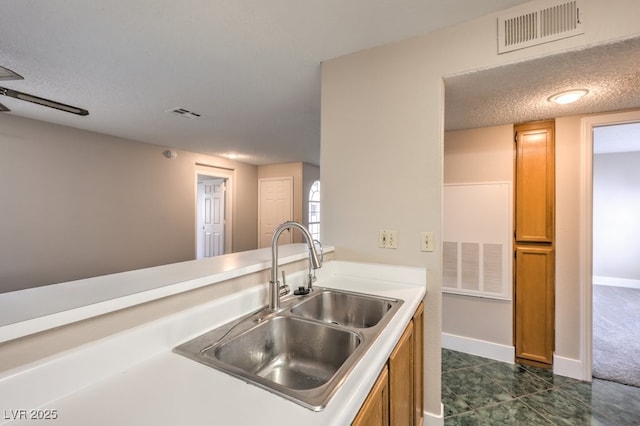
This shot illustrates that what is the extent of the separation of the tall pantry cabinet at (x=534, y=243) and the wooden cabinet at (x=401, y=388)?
149 cm

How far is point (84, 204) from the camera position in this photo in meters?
3.50

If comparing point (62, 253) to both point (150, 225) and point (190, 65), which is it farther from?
point (190, 65)

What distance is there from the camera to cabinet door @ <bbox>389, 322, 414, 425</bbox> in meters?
1.03

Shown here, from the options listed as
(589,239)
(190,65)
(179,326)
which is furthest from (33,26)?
(589,239)

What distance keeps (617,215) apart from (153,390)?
6879mm

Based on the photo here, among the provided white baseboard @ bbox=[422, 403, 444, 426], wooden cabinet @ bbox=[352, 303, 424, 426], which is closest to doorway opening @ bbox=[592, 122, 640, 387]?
white baseboard @ bbox=[422, 403, 444, 426]

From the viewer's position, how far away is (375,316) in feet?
4.80

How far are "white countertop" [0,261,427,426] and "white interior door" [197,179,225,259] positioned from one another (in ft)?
16.1

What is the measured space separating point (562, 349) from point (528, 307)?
38 centimetres

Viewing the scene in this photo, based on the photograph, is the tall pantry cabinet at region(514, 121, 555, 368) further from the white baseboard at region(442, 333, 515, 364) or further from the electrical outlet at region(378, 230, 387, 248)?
the electrical outlet at region(378, 230, 387, 248)

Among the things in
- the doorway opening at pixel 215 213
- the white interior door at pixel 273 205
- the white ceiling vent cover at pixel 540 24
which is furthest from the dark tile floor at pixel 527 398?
the doorway opening at pixel 215 213

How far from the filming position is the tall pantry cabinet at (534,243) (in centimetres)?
236

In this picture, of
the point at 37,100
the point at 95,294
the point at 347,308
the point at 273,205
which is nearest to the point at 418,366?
the point at 347,308

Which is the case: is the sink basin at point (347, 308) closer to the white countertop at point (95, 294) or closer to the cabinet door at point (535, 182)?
the white countertop at point (95, 294)
